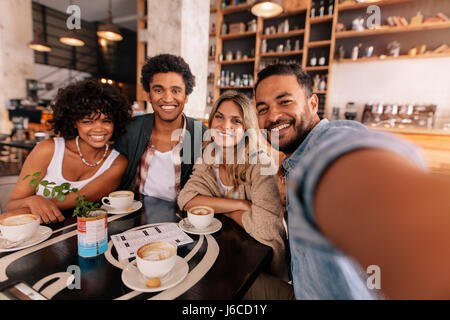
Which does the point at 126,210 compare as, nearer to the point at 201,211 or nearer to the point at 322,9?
the point at 201,211

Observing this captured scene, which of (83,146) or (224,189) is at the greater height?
(83,146)

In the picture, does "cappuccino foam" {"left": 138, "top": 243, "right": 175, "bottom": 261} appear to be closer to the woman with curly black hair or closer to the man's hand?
the man's hand

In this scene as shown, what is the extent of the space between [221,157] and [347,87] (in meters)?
3.92

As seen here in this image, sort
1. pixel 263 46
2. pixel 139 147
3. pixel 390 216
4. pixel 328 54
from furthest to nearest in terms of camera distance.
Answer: pixel 263 46 < pixel 328 54 < pixel 139 147 < pixel 390 216

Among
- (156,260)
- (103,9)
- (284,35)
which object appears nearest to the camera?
(156,260)

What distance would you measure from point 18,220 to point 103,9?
9.42m

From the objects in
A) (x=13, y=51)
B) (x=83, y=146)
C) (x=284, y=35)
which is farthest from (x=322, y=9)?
(x=13, y=51)

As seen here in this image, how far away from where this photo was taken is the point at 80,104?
1621 mm

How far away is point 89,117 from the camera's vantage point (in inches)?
63.4

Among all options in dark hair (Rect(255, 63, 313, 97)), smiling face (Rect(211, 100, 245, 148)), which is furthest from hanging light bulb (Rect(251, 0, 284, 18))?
dark hair (Rect(255, 63, 313, 97))

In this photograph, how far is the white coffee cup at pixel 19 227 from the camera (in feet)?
2.94

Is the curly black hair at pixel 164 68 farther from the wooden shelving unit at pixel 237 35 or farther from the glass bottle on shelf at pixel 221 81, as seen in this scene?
the wooden shelving unit at pixel 237 35
